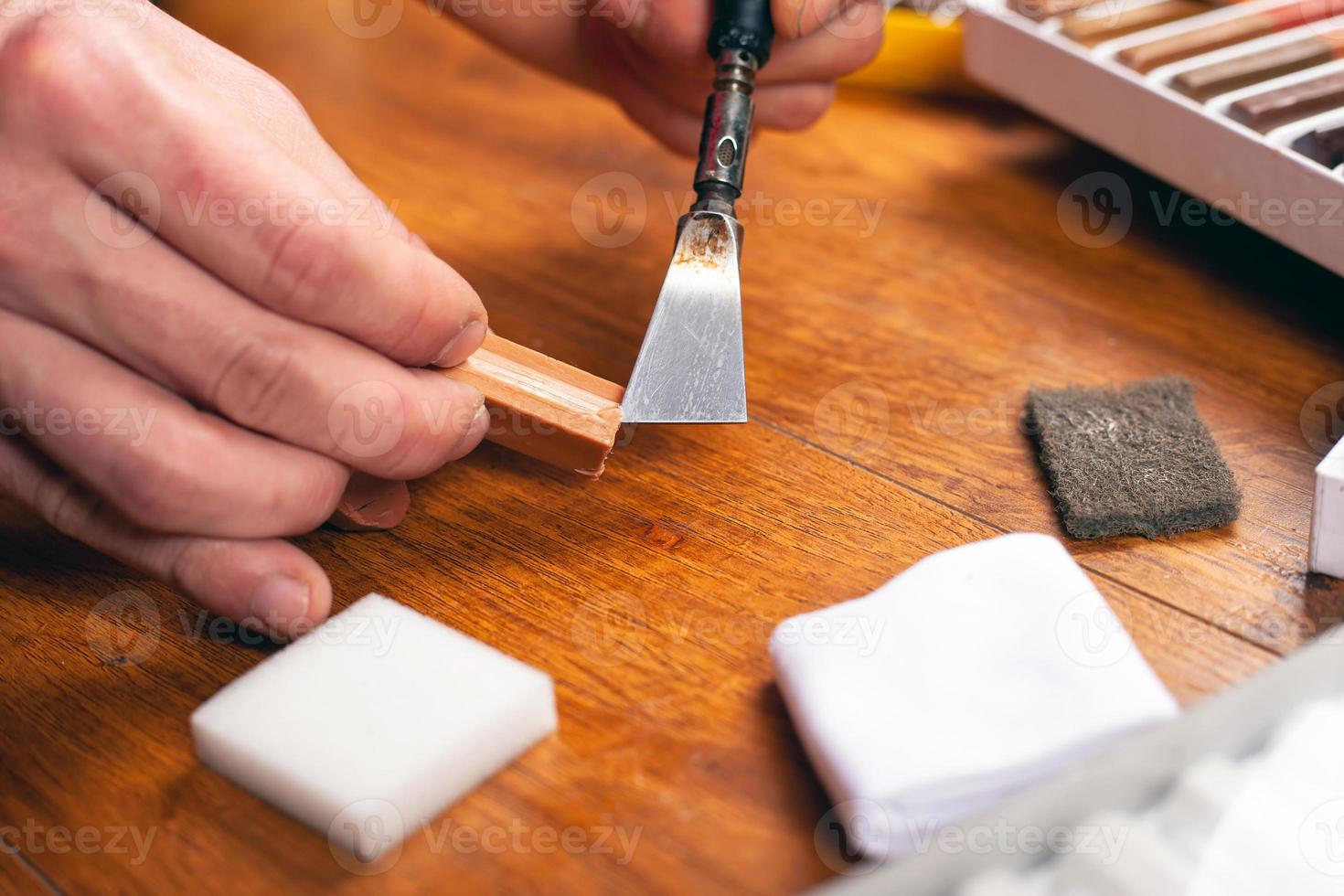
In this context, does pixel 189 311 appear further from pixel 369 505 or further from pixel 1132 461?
pixel 1132 461

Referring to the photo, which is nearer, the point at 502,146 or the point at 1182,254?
the point at 1182,254

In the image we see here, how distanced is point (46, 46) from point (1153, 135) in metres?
0.84

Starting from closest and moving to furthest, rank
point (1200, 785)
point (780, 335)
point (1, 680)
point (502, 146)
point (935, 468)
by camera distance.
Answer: point (1200, 785)
point (1, 680)
point (935, 468)
point (780, 335)
point (502, 146)

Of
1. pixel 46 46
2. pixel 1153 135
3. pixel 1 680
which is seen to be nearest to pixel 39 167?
pixel 46 46

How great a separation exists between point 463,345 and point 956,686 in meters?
0.35

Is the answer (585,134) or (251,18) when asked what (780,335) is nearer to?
(585,134)

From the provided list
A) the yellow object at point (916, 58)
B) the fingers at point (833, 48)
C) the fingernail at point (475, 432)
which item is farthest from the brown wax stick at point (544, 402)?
the yellow object at point (916, 58)

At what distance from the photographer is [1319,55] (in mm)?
939

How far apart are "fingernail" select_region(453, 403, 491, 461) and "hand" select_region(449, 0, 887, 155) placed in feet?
1.24

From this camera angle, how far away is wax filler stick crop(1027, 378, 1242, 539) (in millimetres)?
682

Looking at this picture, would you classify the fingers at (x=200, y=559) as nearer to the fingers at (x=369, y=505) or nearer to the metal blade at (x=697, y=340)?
the fingers at (x=369, y=505)

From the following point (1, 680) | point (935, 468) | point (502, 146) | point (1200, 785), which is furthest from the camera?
point (502, 146)

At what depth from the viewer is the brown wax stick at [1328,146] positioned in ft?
2.72

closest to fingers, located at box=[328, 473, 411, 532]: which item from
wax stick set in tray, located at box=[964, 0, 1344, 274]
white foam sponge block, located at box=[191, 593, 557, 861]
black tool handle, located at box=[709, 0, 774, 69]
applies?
white foam sponge block, located at box=[191, 593, 557, 861]
